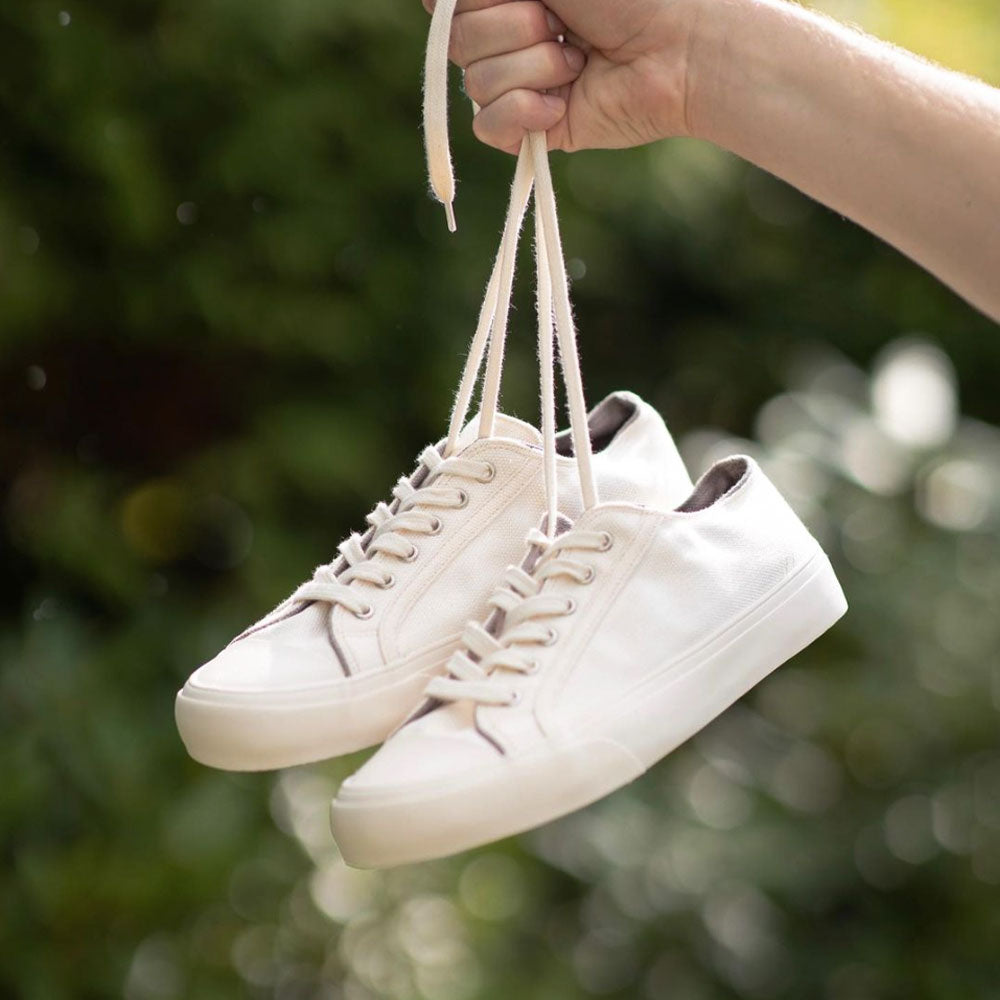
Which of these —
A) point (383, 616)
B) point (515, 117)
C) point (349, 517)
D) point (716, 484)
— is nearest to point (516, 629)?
point (383, 616)

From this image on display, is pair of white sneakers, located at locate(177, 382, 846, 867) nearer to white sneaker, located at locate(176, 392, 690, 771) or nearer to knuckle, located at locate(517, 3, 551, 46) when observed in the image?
white sneaker, located at locate(176, 392, 690, 771)

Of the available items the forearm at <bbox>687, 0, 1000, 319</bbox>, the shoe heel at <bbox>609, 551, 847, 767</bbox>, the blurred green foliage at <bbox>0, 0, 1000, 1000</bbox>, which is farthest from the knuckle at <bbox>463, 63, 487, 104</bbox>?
the blurred green foliage at <bbox>0, 0, 1000, 1000</bbox>

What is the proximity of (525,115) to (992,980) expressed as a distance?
2.13 metres

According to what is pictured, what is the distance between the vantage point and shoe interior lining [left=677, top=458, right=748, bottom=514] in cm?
109

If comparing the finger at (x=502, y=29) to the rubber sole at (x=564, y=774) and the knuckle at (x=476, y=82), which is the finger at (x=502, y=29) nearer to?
the knuckle at (x=476, y=82)

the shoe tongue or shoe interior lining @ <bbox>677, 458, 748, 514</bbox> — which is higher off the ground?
the shoe tongue

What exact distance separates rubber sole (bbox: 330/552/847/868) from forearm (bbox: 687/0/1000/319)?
269 millimetres

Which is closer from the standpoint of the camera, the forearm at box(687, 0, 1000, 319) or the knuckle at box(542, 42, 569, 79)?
the forearm at box(687, 0, 1000, 319)

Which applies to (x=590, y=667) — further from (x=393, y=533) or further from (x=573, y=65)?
(x=573, y=65)

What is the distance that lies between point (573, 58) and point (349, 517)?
163 cm

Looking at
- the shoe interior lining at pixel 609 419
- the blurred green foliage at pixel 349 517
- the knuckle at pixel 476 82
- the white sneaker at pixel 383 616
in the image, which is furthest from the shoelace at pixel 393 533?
the blurred green foliage at pixel 349 517

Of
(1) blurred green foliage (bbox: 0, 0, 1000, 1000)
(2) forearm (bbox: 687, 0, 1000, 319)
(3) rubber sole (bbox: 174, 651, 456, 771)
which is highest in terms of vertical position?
(2) forearm (bbox: 687, 0, 1000, 319)

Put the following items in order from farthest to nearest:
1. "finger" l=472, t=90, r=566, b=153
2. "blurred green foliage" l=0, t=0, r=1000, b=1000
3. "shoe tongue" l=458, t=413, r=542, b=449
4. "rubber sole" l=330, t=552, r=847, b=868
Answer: "blurred green foliage" l=0, t=0, r=1000, b=1000 < "shoe tongue" l=458, t=413, r=542, b=449 < "finger" l=472, t=90, r=566, b=153 < "rubber sole" l=330, t=552, r=847, b=868

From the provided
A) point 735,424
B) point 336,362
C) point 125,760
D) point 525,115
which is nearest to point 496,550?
point 525,115
